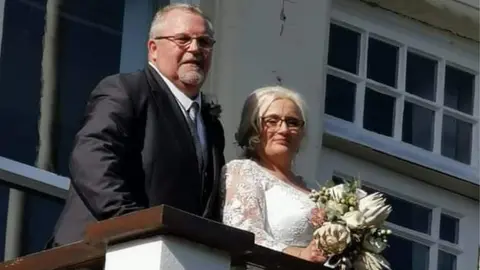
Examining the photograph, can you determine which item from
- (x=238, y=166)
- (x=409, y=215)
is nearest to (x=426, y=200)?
(x=409, y=215)

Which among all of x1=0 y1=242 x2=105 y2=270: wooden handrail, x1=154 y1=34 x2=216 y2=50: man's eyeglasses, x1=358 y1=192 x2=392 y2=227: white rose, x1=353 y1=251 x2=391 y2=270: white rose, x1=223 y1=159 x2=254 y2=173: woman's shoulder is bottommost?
x1=0 y1=242 x2=105 y2=270: wooden handrail

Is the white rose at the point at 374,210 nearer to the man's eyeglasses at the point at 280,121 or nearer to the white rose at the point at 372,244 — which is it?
the white rose at the point at 372,244

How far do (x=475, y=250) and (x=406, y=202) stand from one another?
500 mm

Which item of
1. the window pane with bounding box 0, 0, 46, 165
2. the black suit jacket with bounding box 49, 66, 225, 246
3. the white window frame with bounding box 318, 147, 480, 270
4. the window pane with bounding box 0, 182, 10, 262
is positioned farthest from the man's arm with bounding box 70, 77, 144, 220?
the white window frame with bounding box 318, 147, 480, 270

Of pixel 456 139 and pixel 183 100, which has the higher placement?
pixel 456 139

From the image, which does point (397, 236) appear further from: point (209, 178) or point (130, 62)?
point (209, 178)

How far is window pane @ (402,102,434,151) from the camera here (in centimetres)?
1034

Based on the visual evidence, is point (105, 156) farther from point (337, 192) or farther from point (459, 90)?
point (459, 90)

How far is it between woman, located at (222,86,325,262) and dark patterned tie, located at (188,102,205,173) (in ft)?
0.73

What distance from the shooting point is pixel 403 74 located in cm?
1037

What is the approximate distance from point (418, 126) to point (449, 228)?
0.57 meters

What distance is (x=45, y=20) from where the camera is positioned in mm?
8953

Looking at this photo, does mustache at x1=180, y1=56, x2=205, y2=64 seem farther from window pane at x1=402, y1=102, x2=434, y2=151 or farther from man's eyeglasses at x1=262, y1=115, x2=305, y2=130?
window pane at x1=402, y1=102, x2=434, y2=151

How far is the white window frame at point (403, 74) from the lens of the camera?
10.1m
